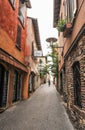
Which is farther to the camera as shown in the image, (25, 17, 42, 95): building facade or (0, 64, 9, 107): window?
(25, 17, 42, 95): building facade

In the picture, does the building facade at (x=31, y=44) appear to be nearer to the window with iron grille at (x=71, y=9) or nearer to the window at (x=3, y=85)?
the window at (x=3, y=85)

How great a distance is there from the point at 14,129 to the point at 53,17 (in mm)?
13041

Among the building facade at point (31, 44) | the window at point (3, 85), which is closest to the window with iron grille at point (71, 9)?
the window at point (3, 85)

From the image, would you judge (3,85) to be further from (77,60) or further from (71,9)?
(71,9)

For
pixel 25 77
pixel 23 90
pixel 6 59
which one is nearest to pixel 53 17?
pixel 25 77

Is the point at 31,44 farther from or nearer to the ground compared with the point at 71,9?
farther from the ground

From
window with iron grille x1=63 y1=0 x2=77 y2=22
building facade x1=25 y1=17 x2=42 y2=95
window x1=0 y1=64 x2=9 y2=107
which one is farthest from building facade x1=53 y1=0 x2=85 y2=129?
building facade x1=25 y1=17 x2=42 y2=95

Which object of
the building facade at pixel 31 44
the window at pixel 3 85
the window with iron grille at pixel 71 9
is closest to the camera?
the window with iron grille at pixel 71 9

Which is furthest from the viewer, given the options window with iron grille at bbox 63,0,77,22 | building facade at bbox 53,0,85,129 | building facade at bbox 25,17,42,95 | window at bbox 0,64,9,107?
building facade at bbox 25,17,42,95

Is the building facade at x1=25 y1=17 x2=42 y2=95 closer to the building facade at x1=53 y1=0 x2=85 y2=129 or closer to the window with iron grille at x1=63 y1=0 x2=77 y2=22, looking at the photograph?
the window with iron grille at x1=63 y1=0 x2=77 y2=22

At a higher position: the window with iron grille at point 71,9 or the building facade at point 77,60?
the window with iron grille at point 71,9

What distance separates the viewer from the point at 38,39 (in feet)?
76.6

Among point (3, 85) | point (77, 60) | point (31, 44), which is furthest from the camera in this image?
point (31, 44)

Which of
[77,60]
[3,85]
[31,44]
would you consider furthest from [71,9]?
[31,44]
